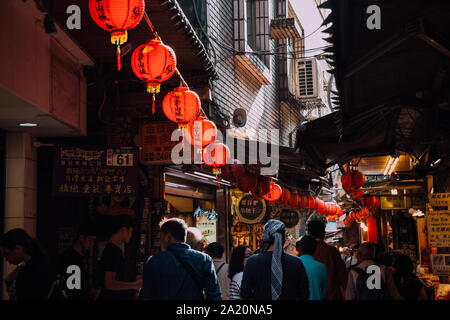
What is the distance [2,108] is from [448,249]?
433 inches

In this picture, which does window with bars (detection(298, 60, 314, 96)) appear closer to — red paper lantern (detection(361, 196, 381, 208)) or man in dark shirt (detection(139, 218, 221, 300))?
red paper lantern (detection(361, 196, 381, 208))

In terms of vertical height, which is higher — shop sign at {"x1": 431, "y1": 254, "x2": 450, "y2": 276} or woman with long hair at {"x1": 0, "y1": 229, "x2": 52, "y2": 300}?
woman with long hair at {"x1": 0, "y1": 229, "x2": 52, "y2": 300}

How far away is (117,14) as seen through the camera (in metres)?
5.73

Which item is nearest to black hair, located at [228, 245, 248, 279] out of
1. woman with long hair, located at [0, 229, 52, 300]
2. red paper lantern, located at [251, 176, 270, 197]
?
woman with long hair, located at [0, 229, 52, 300]

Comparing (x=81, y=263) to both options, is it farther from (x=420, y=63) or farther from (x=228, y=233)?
(x=228, y=233)

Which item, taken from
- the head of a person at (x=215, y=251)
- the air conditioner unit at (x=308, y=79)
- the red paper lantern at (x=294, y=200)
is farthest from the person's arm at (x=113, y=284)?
the air conditioner unit at (x=308, y=79)

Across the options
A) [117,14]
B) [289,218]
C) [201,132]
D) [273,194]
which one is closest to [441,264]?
[201,132]

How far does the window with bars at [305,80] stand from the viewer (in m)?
30.0

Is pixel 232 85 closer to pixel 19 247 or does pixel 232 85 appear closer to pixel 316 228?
pixel 316 228

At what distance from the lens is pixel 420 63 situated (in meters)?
6.68

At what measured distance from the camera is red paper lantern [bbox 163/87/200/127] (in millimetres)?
8859

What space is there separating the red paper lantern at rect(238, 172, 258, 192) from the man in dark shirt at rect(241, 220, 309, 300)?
27.2 ft

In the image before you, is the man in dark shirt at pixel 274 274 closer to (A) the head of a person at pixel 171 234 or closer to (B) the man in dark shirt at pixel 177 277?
(B) the man in dark shirt at pixel 177 277
